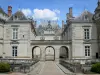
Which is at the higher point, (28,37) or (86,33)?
(86,33)

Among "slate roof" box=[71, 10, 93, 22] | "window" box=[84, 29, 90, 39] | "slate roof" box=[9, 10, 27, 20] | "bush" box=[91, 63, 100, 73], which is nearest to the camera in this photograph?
"bush" box=[91, 63, 100, 73]

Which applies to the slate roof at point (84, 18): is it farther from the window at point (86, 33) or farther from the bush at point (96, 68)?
the bush at point (96, 68)

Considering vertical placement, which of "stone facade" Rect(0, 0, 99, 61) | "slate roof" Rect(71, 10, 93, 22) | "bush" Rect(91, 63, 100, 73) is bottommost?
"bush" Rect(91, 63, 100, 73)

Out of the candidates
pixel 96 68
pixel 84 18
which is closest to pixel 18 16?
pixel 84 18

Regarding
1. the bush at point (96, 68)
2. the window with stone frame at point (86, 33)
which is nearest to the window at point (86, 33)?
the window with stone frame at point (86, 33)

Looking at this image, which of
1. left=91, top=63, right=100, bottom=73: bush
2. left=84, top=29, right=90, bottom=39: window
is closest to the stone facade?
left=84, top=29, right=90, bottom=39: window

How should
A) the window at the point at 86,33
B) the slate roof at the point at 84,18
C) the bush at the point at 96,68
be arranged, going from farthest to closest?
1. the slate roof at the point at 84,18
2. the window at the point at 86,33
3. the bush at the point at 96,68

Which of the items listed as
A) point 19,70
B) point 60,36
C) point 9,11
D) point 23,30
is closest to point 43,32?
point 60,36

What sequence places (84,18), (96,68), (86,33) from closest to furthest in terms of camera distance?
1. (96,68)
2. (86,33)
3. (84,18)

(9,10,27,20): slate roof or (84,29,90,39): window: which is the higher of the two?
(9,10,27,20): slate roof

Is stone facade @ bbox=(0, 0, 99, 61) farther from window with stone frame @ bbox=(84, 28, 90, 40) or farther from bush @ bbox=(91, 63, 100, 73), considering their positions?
bush @ bbox=(91, 63, 100, 73)

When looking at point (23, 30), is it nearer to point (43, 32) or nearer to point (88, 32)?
point (88, 32)

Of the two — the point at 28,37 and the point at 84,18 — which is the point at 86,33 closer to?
the point at 84,18

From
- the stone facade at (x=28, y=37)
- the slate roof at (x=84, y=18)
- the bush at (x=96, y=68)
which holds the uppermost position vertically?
the slate roof at (x=84, y=18)
